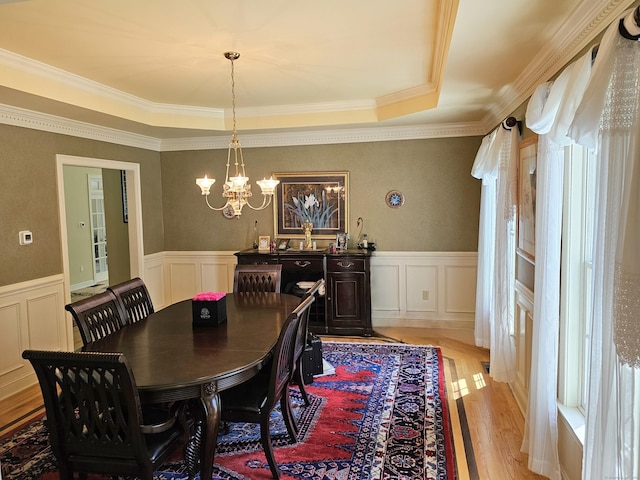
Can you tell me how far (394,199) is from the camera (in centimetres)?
536

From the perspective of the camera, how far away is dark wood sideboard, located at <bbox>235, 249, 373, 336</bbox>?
5.02 m

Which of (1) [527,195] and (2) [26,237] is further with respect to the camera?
(2) [26,237]

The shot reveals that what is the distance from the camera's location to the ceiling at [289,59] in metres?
2.40

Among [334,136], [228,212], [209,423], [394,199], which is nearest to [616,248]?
[209,423]

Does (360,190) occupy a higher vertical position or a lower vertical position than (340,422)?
higher

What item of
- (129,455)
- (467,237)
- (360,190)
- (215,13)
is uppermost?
(215,13)

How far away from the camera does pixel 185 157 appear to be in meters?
5.81

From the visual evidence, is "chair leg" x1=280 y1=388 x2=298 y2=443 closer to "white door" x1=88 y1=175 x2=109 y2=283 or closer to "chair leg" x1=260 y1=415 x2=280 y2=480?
"chair leg" x1=260 y1=415 x2=280 y2=480

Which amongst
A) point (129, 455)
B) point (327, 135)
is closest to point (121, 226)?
point (327, 135)

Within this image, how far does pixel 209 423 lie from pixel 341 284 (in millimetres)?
3022

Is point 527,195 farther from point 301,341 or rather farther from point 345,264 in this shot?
point 345,264

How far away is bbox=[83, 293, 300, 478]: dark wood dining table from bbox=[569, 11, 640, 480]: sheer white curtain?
154 cm

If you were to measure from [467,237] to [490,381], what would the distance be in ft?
6.42

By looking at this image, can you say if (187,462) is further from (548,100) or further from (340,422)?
(548,100)
